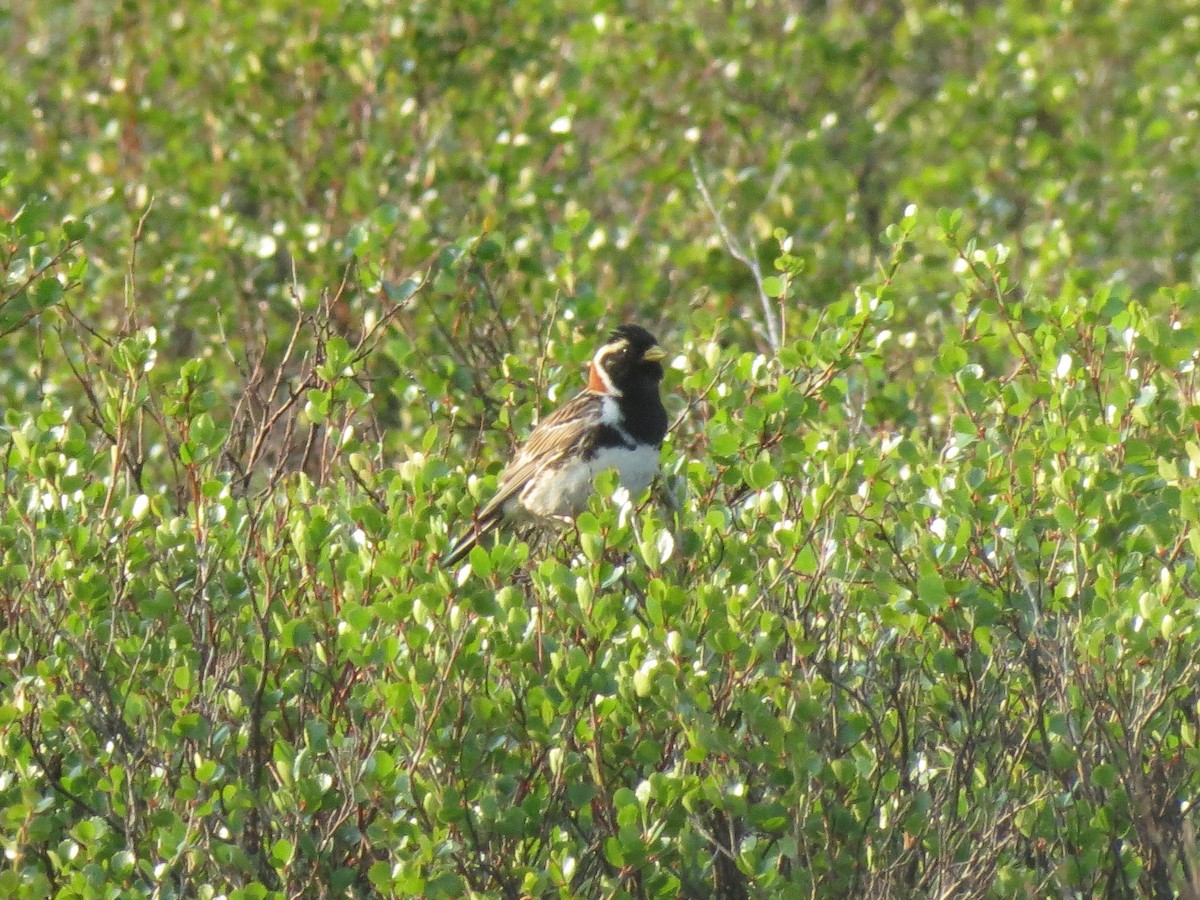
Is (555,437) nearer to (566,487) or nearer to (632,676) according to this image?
(566,487)

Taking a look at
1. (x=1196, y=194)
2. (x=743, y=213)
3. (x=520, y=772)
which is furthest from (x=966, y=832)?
(x=1196, y=194)

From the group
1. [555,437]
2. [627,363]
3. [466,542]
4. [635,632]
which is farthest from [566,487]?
[635,632]

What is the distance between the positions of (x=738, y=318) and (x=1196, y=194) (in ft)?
12.5

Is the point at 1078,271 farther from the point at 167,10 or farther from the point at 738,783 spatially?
the point at 167,10

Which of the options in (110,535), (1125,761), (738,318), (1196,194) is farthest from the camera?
(1196,194)

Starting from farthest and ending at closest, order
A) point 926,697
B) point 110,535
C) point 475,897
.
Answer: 1. point 110,535
2. point 926,697
3. point 475,897

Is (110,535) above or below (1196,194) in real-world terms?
above

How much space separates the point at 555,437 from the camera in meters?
7.72

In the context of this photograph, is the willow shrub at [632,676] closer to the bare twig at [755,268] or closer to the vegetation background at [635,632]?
the vegetation background at [635,632]

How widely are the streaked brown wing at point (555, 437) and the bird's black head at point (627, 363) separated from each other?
0.13 meters

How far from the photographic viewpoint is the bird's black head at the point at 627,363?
26.0ft

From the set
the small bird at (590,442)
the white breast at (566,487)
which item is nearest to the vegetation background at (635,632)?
the small bird at (590,442)

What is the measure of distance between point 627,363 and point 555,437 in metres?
0.51

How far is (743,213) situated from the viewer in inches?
464
